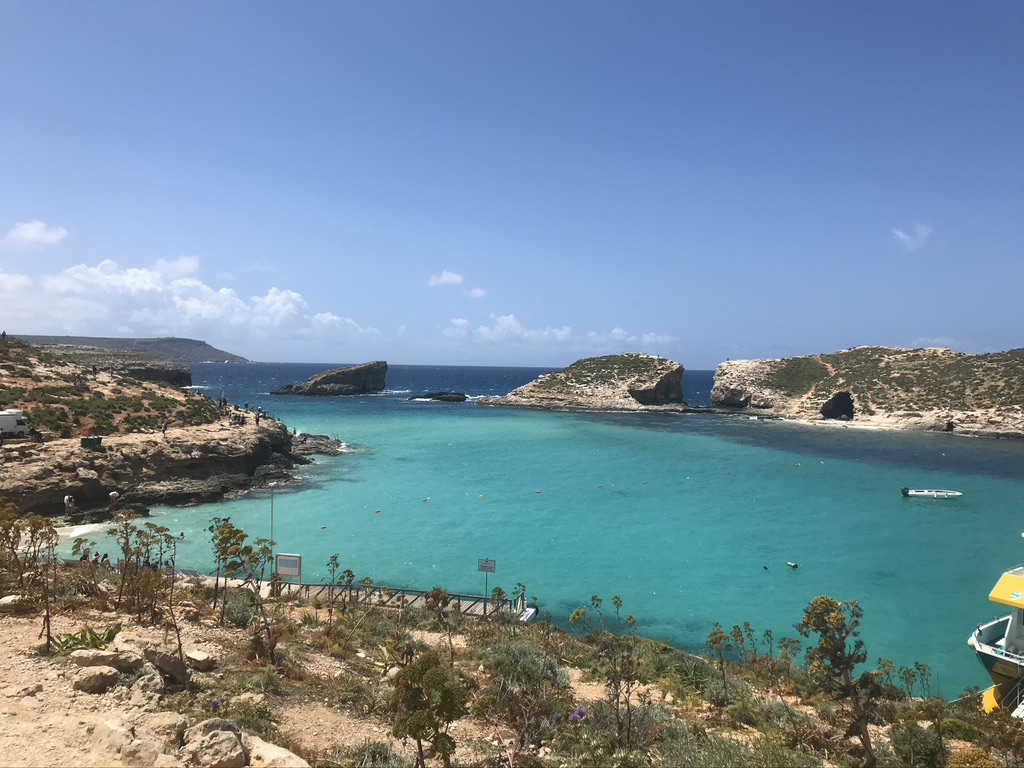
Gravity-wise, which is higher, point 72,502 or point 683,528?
point 683,528

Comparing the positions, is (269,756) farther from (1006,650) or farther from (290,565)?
(1006,650)

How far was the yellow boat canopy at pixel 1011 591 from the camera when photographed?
12836 millimetres

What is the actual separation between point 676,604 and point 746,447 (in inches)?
1424

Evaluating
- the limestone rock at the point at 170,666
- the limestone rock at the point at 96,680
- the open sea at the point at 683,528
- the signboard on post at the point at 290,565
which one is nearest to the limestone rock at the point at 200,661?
the limestone rock at the point at 170,666

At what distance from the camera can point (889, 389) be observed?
237ft

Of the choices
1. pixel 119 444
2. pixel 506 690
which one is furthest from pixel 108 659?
pixel 119 444

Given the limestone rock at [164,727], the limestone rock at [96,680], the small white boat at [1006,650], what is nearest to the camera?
the limestone rock at [164,727]

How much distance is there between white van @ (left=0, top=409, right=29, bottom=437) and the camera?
28.6m

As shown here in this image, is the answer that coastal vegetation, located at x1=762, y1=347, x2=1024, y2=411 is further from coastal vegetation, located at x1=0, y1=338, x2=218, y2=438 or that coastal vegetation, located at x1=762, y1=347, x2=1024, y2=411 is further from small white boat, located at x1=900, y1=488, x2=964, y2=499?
coastal vegetation, located at x1=0, y1=338, x2=218, y2=438

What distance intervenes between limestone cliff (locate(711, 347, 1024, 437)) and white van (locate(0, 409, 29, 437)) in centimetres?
7986

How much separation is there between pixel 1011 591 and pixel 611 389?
75.1 metres

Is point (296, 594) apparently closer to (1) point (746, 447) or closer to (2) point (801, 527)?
(2) point (801, 527)

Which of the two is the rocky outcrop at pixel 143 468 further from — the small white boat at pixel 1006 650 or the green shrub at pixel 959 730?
the small white boat at pixel 1006 650

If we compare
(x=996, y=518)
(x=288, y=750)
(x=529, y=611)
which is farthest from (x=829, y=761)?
(x=996, y=518)
